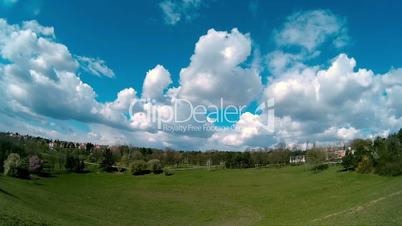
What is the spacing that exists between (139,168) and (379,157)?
3909 inches

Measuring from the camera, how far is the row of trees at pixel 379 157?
6781cm

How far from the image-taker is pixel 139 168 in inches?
5910

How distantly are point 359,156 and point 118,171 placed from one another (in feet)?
349

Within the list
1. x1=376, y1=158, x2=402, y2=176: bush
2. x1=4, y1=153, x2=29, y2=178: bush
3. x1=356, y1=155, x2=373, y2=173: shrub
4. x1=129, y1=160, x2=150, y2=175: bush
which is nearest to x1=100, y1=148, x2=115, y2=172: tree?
x1=129, y1=160, x2=150, y2=175: bush

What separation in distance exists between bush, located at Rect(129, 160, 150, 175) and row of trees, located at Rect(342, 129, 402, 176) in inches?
3335

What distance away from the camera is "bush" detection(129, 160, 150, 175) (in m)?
149

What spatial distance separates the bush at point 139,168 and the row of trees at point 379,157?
278ft

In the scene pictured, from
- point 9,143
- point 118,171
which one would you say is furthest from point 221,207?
point 9,143

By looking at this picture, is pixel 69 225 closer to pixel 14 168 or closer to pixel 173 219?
pixel 173 219

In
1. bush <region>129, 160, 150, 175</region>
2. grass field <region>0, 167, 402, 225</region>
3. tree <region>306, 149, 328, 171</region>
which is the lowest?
grass field <region>0, 167, 402, 225</region>

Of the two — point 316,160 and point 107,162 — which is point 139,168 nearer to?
point 107,162

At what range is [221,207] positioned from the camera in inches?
2283

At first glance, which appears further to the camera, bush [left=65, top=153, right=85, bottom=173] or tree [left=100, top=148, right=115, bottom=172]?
tree [left=100, top=148, right=115, bottom=172]

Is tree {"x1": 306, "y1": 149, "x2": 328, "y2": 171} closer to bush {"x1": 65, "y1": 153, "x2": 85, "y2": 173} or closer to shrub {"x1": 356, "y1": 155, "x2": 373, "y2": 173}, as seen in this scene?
shrub {"x1": 356, "y1": 155, "x2": 373, "y2": 173}
